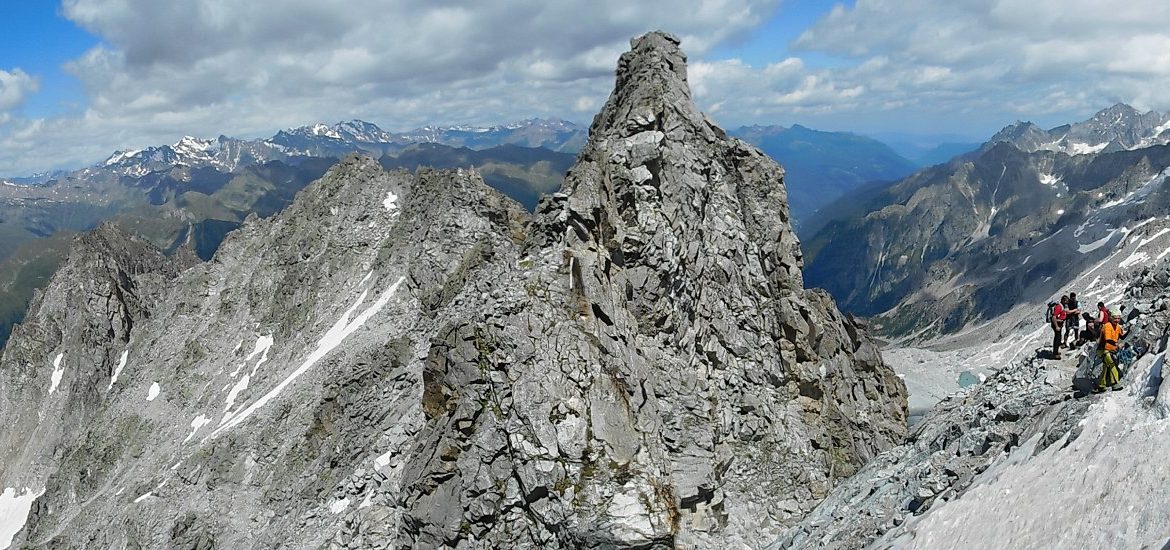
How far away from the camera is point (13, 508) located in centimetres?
9156

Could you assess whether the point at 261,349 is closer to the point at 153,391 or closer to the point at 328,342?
the point at 328,342

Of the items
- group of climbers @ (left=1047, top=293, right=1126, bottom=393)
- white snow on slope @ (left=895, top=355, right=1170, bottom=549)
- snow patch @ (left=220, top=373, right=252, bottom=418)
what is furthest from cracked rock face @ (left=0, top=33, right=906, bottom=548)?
group of climbers @ (left=1047, top=293, right=1126, bottom=393)

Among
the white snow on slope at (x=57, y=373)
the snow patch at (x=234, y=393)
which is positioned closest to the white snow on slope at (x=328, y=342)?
the snow patch at (x=234, y=393)

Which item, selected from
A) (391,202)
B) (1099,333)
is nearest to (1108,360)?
(1099,333)

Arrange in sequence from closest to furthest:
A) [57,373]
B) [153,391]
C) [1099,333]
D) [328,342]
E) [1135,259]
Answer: [1099,333]
[328,342]
[153,391]
[57,373]
[1135,259]

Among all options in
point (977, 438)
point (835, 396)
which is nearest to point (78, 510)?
point (835, 396)

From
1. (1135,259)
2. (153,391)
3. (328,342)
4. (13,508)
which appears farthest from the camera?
(1135,259)

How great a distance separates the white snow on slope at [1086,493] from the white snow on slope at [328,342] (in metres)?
51.6

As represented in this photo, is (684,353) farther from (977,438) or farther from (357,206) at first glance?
(357,206)

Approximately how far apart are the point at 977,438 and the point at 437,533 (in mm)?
21233

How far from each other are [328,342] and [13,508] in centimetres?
6961

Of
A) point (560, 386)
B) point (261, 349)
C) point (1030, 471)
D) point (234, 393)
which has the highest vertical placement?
point (560, 386)

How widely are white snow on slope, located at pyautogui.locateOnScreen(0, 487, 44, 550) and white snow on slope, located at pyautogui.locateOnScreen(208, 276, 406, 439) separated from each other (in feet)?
180

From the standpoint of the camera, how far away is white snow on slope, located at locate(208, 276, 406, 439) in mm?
Result: 58781
